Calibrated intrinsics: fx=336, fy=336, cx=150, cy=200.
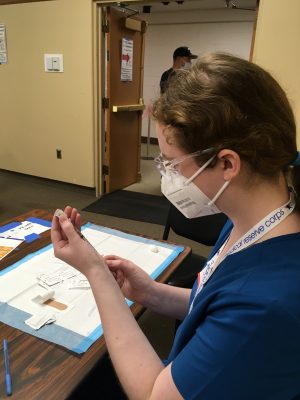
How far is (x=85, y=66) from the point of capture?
3.78m

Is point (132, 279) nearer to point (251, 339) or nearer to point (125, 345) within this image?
point (125, 345)

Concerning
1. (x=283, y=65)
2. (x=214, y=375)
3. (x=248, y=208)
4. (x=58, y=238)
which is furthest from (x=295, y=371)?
(x=283, y=65)

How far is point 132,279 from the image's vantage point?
0.98m

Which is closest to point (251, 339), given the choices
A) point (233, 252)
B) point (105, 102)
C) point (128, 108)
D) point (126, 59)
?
point (233, 252)

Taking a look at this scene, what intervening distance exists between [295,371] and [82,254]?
49cm

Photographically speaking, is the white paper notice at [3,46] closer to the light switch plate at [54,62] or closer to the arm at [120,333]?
the light switch plate at [54,62]

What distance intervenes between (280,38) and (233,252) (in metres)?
2.73

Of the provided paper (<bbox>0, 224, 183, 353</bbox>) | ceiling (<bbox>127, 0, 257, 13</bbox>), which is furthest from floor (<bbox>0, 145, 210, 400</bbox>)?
ceiling (<bbox>127, 0, 257, 13</bbox>)

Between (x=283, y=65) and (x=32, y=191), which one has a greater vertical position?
(x=283, y=65)

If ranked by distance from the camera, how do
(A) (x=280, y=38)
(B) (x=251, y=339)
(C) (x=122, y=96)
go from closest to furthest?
1. (B) (x=251, y=339)
2. (A) (x=280, y=38)
3. (C) (x=122, y=96)

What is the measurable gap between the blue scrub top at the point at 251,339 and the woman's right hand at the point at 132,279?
0.40m

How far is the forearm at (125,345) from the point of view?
0.64m

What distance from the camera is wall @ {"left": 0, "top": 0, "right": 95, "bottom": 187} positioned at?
12.3 ft

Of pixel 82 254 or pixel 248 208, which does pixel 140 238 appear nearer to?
pixel 82 254
